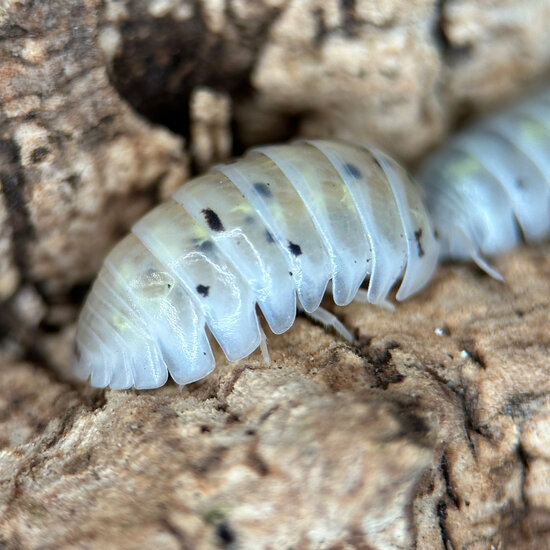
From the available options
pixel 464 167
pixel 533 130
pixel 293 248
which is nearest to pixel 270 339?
pixel 293 248

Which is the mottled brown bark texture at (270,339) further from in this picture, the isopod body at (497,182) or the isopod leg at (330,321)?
the isopod body at (497,182)

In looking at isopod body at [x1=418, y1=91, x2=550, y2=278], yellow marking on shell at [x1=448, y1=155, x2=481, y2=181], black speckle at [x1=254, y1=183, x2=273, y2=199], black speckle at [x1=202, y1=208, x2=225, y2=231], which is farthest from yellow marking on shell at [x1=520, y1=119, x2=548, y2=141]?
black speckle at [x1=202, y1=208, x2=225, y2=231]

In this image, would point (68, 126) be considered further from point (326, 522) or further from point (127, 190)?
point (326, 522)

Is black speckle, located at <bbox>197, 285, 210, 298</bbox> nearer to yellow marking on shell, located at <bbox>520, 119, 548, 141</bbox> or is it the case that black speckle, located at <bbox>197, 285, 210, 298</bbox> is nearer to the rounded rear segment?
the rounded rear segment

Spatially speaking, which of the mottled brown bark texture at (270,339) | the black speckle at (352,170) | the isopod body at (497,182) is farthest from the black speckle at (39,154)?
the isopod body at (497,182)

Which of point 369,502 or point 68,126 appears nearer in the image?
point 369,502

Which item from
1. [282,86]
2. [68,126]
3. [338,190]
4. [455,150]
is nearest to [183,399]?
[338,190]

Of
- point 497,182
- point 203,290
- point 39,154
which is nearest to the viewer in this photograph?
point 203,290

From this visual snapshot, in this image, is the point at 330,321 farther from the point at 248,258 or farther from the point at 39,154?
the point at 39,154

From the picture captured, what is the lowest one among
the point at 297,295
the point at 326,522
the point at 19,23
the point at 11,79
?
the point at 326,522
